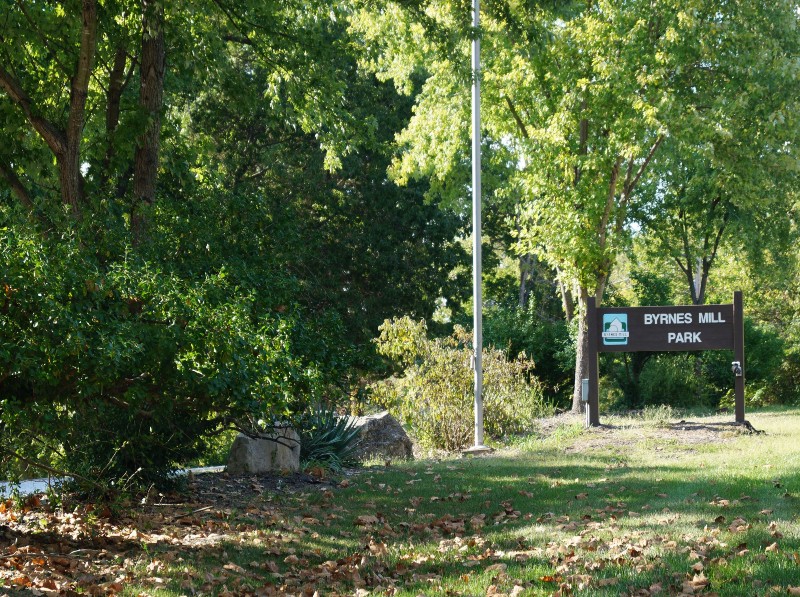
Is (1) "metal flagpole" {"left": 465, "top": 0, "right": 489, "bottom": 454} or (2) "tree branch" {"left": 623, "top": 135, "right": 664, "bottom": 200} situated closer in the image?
(1) "metal flagpole" {"left": 465, "top": 0, "right": 489, "bottom": 454}

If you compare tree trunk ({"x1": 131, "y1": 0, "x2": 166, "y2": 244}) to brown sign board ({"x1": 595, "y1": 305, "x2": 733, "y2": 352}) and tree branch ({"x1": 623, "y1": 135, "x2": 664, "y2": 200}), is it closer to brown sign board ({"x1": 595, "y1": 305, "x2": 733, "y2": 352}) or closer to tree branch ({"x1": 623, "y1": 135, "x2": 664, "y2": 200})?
brown sign board ({"x1": 595, "y1": 305, "x2": 733, "y2": 352})

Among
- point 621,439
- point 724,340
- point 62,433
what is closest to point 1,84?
point 62,433

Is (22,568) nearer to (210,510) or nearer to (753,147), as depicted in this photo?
(210,510)

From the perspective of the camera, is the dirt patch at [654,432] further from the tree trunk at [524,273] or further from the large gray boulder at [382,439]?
the tree trunk at [524,273]

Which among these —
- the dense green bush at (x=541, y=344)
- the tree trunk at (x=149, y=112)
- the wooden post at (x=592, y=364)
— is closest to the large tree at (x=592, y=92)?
the wooden post at (x=592, y=364)

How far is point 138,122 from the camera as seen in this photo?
11836 millimetres

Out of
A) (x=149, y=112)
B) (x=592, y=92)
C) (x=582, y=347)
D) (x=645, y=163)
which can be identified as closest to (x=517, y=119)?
(x=592, y=92)

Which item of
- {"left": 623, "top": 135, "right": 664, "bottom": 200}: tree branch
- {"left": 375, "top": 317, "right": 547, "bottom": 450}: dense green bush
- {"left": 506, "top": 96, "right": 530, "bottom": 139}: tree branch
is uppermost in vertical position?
{"left": 506, "top": 96, "right": 530, "bottom": 139}: tree branch

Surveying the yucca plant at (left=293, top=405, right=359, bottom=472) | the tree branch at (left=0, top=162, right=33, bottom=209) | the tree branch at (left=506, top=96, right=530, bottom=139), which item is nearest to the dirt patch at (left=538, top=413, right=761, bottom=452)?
the yucca plant at (left=293, top=405, right=359, bottom=472)

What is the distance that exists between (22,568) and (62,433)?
159 centimetres

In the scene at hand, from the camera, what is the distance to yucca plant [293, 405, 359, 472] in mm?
12682

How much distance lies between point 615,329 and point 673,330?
3.05ft

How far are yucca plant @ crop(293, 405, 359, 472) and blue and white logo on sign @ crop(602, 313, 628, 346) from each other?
15.5 ft

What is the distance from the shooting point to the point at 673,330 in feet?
50.3
